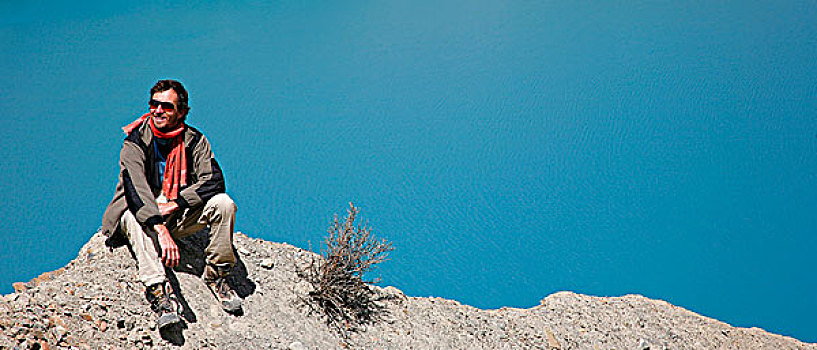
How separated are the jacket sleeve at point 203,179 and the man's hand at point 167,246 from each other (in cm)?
28

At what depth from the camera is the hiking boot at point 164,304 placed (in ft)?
14.1

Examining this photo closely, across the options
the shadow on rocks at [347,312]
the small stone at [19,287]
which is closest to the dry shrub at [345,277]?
the shadow on rocks at [347,312]

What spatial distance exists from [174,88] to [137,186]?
26.9 inches

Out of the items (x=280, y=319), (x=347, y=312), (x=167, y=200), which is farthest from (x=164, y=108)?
(x=347, y=312)

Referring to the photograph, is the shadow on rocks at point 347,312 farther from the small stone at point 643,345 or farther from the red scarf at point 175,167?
the small stone at point 643,345

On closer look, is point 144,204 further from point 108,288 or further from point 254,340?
point 254,340

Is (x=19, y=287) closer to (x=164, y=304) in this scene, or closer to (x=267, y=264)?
(x=164, y=304)

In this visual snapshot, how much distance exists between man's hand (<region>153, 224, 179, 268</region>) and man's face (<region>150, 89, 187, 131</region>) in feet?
2.20

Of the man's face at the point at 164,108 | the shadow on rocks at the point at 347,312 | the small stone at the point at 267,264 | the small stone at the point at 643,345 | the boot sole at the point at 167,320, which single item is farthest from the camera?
the small stone at the point at 643,345

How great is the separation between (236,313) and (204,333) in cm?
39

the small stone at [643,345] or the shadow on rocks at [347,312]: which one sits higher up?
the small stone at [643,345]

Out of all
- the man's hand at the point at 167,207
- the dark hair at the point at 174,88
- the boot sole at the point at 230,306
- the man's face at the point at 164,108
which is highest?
the dark hair at the point at 174,88

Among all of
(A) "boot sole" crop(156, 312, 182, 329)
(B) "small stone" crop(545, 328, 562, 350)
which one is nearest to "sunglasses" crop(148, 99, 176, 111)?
(A) "boot sole" crop(156, 312, 182, 329)

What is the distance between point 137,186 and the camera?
4.37 meters
